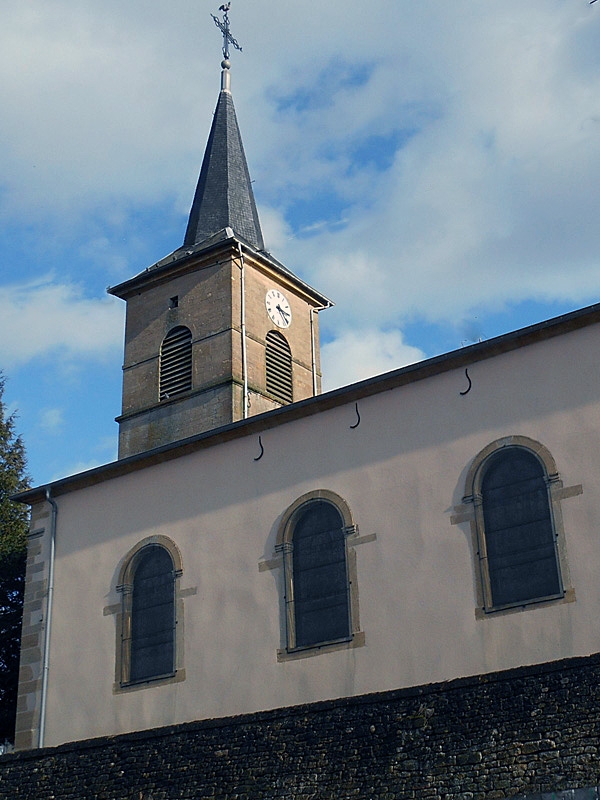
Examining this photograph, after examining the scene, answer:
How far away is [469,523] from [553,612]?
1.63 meters

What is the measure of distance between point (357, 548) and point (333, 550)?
43 cm

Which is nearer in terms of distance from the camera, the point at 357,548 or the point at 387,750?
the point at 387,750

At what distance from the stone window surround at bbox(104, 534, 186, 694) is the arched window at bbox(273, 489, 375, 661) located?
6.10ft

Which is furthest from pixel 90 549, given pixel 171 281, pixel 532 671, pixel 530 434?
pixel 171 281

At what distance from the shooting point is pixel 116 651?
17406mm

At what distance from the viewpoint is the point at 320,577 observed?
1573cm

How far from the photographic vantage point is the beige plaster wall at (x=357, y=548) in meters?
14.0

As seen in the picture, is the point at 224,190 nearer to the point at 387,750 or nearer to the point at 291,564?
the point at 291,564

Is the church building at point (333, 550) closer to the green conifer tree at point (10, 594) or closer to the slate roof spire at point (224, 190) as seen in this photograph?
the green conifer tree at point (10, 594)

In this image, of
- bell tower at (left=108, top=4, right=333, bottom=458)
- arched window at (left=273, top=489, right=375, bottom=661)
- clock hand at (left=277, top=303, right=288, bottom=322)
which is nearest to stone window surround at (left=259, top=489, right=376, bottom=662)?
arched window at (left=273, top=489, right=375, bottom=661)

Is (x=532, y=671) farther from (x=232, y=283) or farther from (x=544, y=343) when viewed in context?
(x=232, y=283)

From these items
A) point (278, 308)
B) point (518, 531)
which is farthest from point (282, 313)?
point (518, 531)

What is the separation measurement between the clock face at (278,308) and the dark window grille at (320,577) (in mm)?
12892

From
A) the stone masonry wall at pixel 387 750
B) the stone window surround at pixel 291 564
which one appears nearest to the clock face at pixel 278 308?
the stone window surround at pixel 291 564
